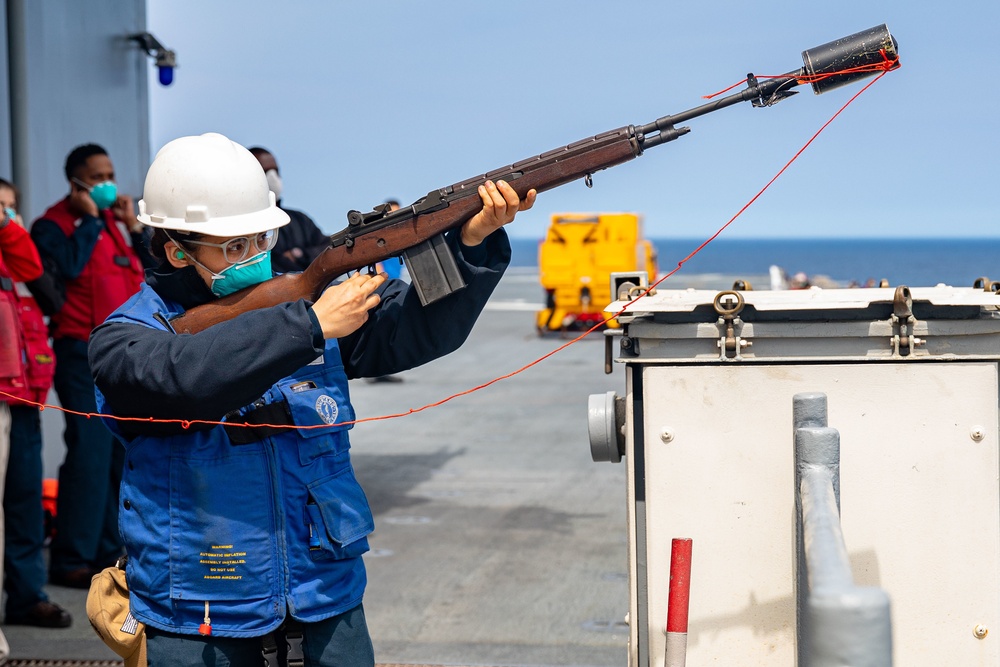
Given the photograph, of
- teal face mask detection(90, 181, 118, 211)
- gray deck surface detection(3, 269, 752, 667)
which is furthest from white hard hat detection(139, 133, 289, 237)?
teal face mask detection(90, 181, 118, 211)

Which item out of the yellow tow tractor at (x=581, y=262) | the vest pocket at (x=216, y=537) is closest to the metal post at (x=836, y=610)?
the vest pocket at (x=216, y=537)

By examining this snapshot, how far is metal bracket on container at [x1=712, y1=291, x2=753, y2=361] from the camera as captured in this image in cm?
234

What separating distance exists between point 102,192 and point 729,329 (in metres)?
4.15

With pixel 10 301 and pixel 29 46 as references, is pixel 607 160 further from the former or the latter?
pixel 29 46

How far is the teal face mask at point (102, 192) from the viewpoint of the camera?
223 inches

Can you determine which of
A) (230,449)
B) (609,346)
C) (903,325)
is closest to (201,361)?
(230,449)

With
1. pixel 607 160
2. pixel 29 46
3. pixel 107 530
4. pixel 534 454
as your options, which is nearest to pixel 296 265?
pixel 107 530

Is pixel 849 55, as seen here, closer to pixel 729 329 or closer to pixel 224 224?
pixel 729 329

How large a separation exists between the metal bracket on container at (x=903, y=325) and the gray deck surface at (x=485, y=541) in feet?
8.32

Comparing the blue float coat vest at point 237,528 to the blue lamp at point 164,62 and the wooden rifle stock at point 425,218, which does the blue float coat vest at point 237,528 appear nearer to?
the wooden rifle stock at point 425,218

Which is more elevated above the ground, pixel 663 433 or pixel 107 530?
pixel 663 433

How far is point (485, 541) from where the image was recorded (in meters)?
6.44

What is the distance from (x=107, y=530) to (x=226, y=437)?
368cm

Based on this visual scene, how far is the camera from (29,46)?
22.1 feet
